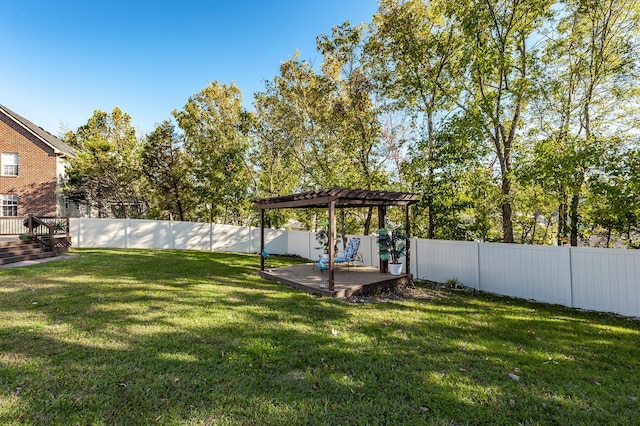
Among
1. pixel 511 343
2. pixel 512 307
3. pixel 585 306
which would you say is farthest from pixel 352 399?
pixel 585 306

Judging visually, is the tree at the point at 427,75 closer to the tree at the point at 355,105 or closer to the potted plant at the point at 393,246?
the tree at the point at 355,105

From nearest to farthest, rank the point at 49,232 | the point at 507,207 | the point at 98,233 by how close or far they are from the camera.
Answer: the point at 507,207 < the point at 49,232 < the point at 98,233

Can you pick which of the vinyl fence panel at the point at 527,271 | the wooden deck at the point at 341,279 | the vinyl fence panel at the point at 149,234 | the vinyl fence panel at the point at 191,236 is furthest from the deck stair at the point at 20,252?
the vinyl fence panel at the point at 527,271

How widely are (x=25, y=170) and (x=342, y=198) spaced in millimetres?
20111

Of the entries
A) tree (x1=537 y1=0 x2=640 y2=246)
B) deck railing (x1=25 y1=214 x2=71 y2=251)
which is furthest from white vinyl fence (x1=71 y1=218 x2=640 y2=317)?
deck railing (x1=25 y1=214 x2=71 y2=251)

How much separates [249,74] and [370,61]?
306 inches

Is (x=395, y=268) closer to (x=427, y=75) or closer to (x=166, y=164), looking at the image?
(x=427, y=75)

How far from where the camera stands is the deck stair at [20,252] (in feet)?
30.0

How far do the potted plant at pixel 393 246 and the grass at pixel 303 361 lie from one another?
180cm

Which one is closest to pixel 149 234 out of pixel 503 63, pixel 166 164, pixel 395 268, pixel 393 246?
pixel 166 164

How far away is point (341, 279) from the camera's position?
295 inches

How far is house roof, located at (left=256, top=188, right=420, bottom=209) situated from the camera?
21.1ft

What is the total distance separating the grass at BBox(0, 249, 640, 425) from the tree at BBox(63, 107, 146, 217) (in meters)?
14.5

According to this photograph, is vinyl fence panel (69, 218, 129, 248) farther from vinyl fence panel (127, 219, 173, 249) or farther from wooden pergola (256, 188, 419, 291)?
wooden pergola (256, 188, 419, 291)
